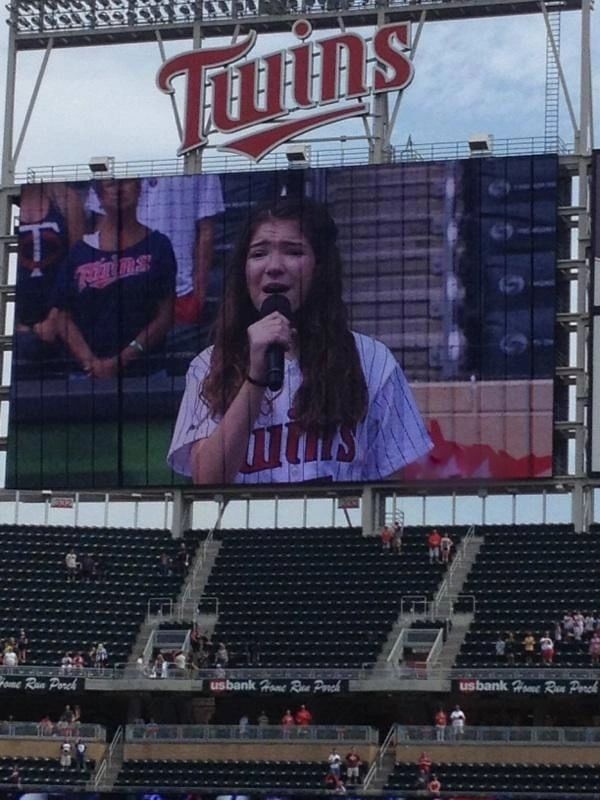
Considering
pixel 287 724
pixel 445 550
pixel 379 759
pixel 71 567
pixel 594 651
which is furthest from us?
pixel 71 567

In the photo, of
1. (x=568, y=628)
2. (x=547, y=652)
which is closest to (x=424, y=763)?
(x=547, y=652)

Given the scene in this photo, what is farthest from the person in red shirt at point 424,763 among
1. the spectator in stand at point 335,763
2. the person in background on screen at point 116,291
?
the person in background on screen at point 116,291

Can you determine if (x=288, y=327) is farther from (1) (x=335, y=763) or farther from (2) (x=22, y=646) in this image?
(1) (x=335, y=763)

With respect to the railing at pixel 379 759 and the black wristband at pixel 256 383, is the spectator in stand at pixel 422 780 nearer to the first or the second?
the railing at pixel 379 759

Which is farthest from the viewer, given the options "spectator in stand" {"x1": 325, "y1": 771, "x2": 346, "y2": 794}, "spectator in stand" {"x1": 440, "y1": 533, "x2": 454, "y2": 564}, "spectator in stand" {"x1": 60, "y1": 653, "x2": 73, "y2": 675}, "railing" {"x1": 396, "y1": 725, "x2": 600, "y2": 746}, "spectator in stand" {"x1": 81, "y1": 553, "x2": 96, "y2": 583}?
"spectator in stand" {"x1": 81, "y1": 553, "x2": 96, "y2": 583}

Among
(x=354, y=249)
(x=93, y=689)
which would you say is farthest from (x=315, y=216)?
(x=93, y=689)

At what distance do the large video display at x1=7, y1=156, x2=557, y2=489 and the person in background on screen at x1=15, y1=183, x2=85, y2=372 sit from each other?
0.05m

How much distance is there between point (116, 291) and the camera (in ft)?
224

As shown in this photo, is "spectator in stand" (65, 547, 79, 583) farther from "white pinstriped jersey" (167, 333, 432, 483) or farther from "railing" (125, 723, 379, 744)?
"railing" (125, 723, 379, 744)

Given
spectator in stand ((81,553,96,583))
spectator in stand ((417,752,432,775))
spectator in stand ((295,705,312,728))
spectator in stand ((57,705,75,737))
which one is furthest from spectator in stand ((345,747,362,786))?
spectator in stand ((81,553,96,583))

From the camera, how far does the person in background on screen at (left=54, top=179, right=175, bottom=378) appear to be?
2670 inches

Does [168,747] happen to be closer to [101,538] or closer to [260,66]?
[101,538]

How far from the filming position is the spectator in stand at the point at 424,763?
191 ft

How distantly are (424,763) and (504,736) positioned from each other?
183cm
